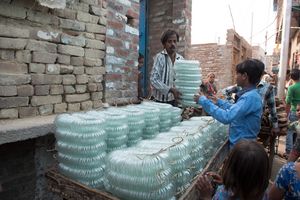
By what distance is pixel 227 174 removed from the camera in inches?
63.7

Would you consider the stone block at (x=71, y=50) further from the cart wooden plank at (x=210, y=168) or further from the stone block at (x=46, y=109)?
the cart wooden plank at (x=210, y=168)

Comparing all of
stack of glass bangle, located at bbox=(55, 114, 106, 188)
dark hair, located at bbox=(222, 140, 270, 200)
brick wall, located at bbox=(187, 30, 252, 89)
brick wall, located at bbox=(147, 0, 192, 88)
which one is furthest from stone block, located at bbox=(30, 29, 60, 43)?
brick wall, located at bbox=(187, 30, 252, 89)

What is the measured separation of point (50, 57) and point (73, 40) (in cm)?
37

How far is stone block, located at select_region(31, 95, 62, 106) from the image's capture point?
2.78 meters

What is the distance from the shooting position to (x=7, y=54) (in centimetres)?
254

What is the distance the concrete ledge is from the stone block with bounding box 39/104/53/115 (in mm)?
84

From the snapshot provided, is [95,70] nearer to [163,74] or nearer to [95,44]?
[95,44]

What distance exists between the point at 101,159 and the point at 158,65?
7.69 feet

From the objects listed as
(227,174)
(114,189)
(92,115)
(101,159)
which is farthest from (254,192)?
(92,115)

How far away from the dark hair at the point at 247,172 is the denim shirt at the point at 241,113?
1.14 m

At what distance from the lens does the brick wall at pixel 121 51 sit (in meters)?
3.75

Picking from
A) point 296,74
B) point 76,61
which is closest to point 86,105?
point 76,61

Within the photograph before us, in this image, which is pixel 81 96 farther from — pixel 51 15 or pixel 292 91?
pixel 292 91

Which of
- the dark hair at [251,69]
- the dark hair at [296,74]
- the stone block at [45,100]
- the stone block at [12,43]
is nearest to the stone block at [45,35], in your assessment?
the stone block at [12,43]
